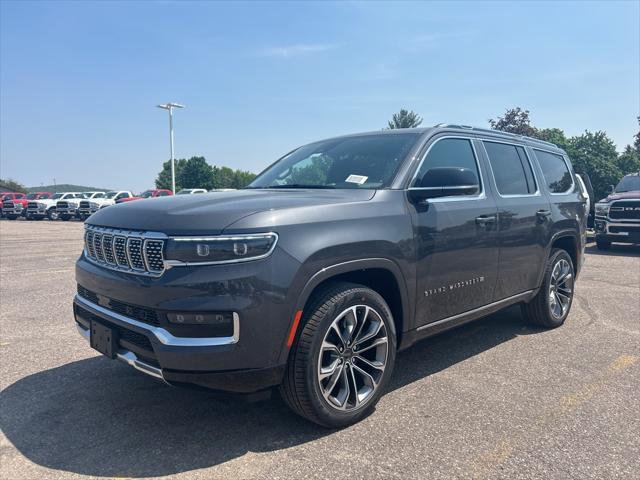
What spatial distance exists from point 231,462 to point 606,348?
375 cm

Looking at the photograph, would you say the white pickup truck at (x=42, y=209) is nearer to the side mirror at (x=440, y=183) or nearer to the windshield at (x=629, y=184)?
the windshield at (x=629, y=184)

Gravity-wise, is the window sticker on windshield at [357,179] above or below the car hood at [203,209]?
above

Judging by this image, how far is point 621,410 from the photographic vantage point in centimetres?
341

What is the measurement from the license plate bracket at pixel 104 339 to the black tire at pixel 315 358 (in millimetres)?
1026

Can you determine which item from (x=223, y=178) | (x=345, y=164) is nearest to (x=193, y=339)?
(x=345, y=164)

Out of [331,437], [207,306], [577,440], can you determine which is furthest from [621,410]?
[207,306]

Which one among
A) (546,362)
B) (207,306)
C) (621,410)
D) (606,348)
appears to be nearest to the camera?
(207,306)

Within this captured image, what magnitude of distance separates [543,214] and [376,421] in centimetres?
291

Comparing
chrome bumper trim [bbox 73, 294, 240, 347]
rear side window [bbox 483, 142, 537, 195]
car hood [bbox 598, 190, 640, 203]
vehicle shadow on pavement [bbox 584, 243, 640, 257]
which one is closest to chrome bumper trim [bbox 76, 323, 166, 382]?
chrome bumper trim [bbox 73, 294, 240, 347]

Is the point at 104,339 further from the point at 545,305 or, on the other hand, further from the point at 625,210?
the point at 625,210

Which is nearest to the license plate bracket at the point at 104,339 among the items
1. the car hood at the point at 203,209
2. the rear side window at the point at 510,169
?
the car hood at the point at 203,209

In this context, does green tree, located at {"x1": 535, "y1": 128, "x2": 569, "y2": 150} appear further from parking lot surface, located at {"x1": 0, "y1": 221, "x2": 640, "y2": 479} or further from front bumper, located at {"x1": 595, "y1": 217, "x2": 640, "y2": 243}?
parking lot surface, located at {"x1": 0, "y1": 221, "x2": 640, "y2": 479}

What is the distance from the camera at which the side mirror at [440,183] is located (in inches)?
140

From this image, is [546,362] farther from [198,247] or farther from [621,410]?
[198,247]
